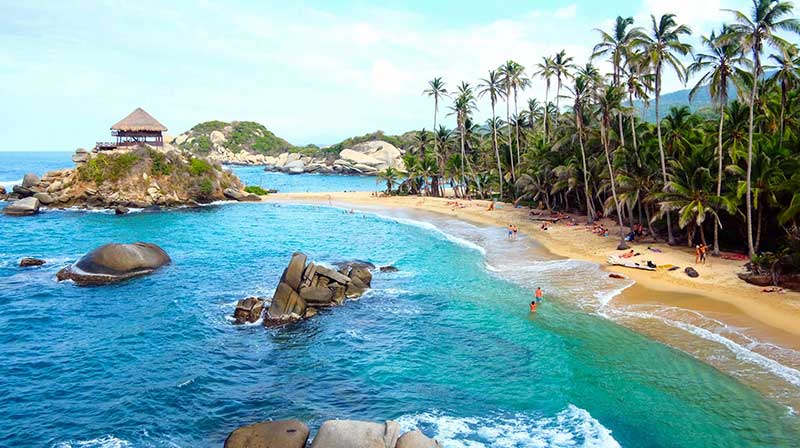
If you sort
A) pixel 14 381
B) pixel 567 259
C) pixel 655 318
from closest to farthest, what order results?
pixel 14 381 → pixel 655 318 → pixel 567 259

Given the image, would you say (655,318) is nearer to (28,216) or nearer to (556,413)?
(556,413)

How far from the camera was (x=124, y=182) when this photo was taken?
80188mm

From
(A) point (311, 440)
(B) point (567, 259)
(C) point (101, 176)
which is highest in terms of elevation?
(C) point (101, 176)

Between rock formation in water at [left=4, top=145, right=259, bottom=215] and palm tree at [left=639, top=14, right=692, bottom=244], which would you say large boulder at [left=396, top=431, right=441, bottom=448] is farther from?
rock formation in water at [left=4, top=145, right=259, bottom=215]

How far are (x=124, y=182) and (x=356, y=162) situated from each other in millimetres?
95156

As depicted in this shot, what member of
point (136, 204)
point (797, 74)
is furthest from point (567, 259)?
point (136, 204)

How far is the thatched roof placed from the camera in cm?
8269

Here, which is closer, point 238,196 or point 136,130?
point 136,130

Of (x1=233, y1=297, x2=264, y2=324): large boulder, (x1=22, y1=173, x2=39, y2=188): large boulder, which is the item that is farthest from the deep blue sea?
(x1=22, y1=173, x2=39, y2=188): large boulder

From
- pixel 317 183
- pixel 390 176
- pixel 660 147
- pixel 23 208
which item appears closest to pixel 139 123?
pixel 23 208

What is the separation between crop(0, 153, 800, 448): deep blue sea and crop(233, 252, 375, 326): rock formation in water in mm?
1137

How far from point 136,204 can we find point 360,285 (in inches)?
2200

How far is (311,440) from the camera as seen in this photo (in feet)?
60.0

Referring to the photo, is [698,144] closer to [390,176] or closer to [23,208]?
[390,176]
